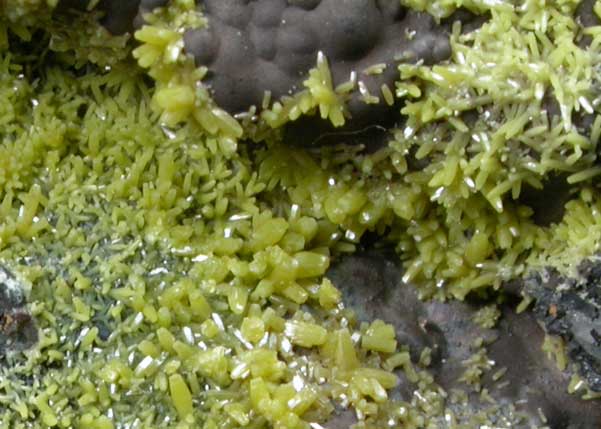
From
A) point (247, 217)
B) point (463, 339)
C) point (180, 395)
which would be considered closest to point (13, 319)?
Result: point (180, 395)

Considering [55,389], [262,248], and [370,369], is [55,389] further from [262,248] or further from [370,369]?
[370,369]

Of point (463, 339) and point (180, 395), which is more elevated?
point (180, 395)

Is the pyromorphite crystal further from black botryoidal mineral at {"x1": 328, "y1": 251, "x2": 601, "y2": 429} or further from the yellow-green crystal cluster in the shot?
black botryoidal mineral at {"x1": 328, "y1": 251, "x2": 601, "y2": 429}

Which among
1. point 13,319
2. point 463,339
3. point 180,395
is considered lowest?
point 463,339

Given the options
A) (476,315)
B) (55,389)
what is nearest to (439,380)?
(476,315)

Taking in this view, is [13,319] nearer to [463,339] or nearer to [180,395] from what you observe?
[180,395]

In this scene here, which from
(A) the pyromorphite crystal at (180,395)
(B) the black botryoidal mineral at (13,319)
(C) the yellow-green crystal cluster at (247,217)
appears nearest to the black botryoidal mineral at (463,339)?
(C) the yellow-green crystal cluster at (247,217)

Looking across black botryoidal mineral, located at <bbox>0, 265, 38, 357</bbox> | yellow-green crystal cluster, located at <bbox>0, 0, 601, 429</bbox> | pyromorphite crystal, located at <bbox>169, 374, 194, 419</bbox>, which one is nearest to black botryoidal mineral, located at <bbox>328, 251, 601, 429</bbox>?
yellow-green crystal cluster, located at <bbox>0, 0, 601, 429</bbox>
